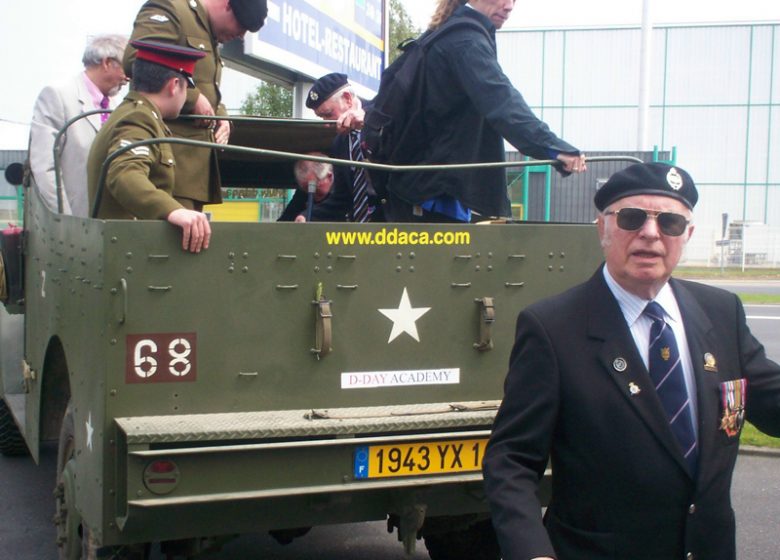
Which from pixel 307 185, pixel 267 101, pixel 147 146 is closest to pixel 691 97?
pixel 267 101

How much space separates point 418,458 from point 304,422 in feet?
1.49

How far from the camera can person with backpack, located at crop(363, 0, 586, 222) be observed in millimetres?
4652

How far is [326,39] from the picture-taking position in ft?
36.3

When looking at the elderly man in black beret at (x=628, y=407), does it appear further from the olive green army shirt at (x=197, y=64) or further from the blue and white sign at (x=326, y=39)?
the blue and white sign at (x=326, y=39)

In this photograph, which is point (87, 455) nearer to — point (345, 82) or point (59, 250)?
point (59, 250)

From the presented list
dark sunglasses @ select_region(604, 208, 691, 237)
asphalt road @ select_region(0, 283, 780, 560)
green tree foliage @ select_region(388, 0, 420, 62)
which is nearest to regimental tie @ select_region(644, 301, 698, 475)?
dark sunglasses @ select_region(604, 208, 691, 237)

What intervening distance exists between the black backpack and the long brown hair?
2.4 inches

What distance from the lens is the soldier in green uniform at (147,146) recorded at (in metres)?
4.00

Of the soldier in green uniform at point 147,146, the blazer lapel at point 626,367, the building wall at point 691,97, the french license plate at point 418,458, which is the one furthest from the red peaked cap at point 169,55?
the building wall at point 691,97

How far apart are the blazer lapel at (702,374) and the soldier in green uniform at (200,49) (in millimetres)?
2702

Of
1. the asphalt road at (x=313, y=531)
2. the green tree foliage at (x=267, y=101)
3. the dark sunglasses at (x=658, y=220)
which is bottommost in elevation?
the asphalt road at (x=313, y=531)

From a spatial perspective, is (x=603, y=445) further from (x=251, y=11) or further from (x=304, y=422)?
(x=251, y=11)

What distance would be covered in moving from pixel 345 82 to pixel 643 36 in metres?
14.3

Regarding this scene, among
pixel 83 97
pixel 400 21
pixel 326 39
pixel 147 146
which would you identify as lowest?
pixel 147 146
